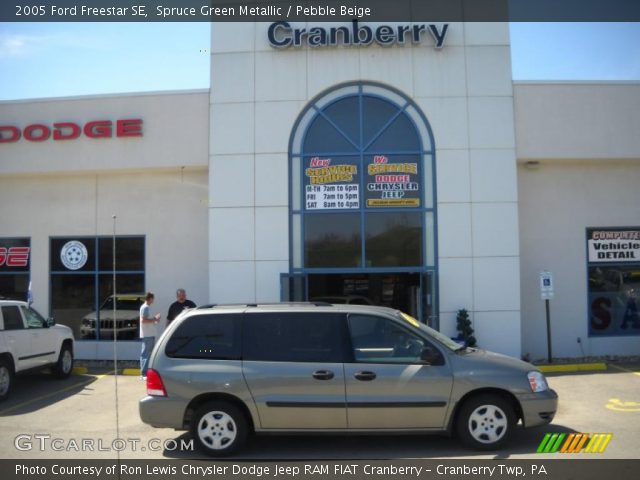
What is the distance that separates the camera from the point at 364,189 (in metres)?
13.7

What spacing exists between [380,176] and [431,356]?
7226 mm

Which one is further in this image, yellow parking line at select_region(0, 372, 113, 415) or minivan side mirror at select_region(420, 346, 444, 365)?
yellow parking line at select_region(0, 372, 113, 415)

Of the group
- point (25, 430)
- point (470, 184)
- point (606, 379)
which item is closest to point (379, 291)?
point (470, 184)

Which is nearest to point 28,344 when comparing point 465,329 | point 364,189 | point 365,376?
point 365,376

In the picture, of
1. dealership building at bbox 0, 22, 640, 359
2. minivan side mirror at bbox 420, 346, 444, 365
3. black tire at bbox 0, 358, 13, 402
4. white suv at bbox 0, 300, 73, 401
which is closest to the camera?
minivan side mirror at bbox 420, 346, 444, 365

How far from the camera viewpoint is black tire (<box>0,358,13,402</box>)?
34.4ft

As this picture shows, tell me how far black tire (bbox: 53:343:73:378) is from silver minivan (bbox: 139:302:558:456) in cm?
626

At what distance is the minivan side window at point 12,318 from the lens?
10.9 meters

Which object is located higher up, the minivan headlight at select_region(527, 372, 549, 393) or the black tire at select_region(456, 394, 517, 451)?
the minivan headlight at select_region(527, 372, 549, 393)

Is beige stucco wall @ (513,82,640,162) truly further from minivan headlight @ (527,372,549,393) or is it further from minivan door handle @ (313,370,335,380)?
minivan door handle @ (313,370,335,380)

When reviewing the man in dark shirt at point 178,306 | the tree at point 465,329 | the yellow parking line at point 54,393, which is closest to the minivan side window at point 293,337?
the yellow parking line at point 54,393

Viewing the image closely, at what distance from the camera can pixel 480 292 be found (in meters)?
13.5

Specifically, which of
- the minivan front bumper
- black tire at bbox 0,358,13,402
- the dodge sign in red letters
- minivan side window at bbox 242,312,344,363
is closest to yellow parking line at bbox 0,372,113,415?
black tire at bbox 0,358,13,402

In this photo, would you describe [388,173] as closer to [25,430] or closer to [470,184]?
[470,184]
